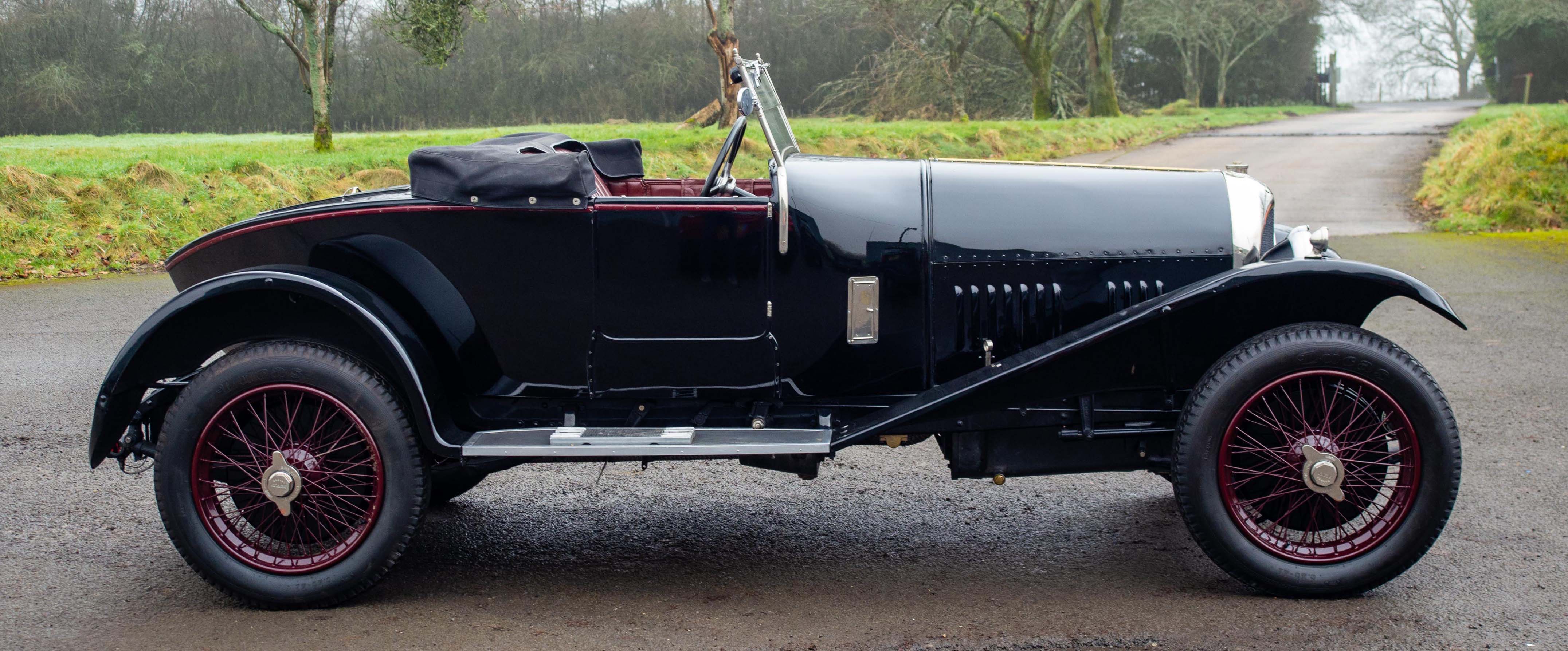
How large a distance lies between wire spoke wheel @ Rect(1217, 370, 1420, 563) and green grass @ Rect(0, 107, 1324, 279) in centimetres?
782

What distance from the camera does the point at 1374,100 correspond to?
52062mm

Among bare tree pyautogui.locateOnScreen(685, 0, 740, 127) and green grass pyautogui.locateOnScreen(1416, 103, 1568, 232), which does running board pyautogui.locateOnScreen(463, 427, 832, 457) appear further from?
bare tree pyautogui.locateOnScreen(685, 0, 740, 127)

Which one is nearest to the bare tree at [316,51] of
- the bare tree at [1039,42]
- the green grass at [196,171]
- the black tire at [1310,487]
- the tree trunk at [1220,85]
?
the green grass at [196,171]

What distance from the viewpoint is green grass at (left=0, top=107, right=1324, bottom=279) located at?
10008mm

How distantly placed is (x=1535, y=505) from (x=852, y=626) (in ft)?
8.30

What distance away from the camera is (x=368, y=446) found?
3.00 m

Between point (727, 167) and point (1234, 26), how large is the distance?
37.1 m

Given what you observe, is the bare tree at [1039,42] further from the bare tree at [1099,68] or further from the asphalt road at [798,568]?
the asphalt road at [798,568]

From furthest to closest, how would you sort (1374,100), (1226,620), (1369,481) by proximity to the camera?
1. (1374,100)
2. (1369,481)
3. (1226,620)

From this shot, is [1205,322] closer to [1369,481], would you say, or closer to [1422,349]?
[1369,481]

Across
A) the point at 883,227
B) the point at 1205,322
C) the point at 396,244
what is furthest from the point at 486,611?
the point at 1205,322

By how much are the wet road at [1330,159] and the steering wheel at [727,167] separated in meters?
7.96

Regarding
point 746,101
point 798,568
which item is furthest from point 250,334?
point 798,568

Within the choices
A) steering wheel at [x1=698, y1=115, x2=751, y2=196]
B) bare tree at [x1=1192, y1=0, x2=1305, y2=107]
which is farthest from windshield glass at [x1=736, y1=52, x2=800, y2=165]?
bare tree at [x1=1192, y1=0, x2=1305, y2=107]
